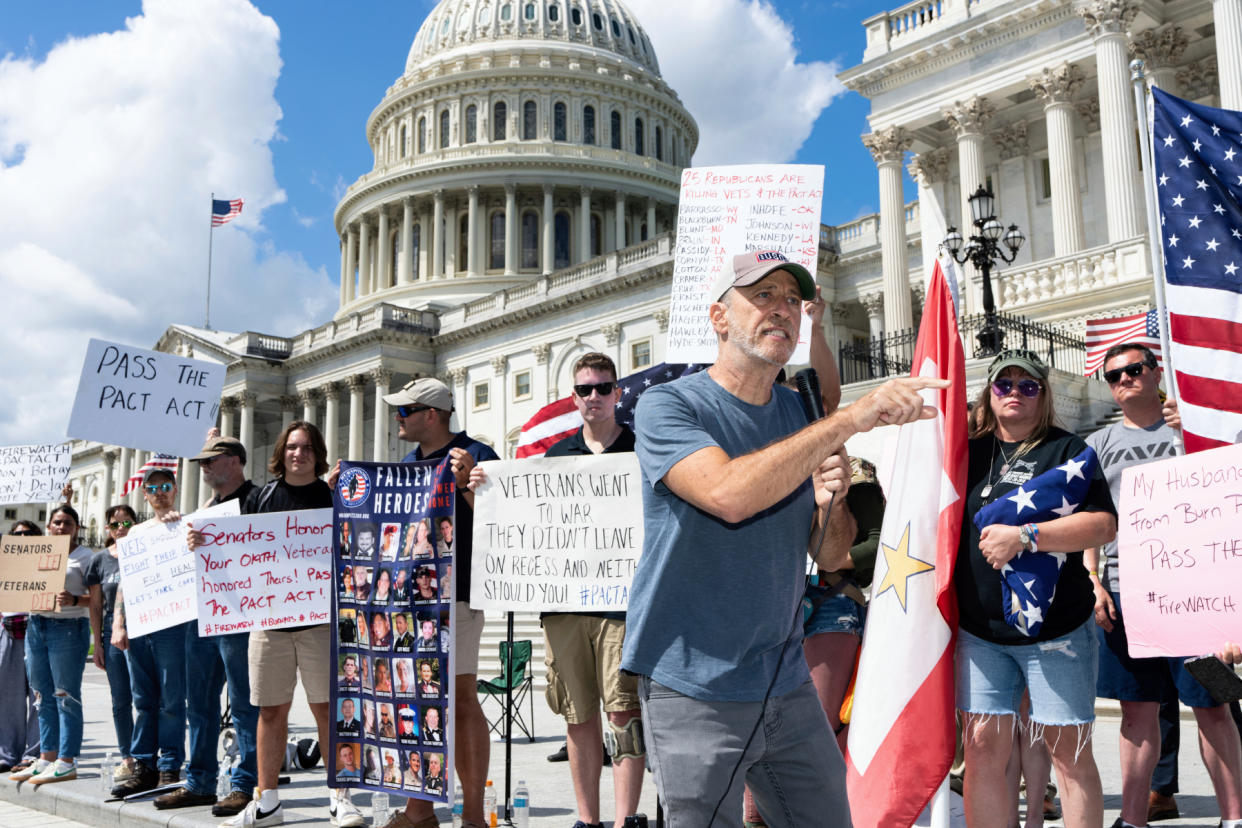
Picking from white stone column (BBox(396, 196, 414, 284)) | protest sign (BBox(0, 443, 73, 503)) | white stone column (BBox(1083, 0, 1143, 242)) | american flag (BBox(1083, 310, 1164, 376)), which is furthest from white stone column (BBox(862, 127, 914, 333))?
white stone column (BBox(396, 196, 414, 284))

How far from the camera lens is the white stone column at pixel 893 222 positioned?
30.2 meters

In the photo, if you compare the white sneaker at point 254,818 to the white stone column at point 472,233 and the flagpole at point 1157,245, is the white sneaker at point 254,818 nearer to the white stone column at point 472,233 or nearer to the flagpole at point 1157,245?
the flagpole at point 1157,245

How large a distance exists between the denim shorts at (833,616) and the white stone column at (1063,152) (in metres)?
22.1

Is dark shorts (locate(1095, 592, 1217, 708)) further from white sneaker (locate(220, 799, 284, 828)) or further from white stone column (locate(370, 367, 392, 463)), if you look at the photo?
white stone column (locate(370, 367, 392, 463))

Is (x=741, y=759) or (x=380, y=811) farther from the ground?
(x=741, y=759)

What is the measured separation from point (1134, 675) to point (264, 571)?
4869 mm

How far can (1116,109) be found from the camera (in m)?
25.1

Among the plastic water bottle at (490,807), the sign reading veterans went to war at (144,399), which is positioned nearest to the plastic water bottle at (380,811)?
the plastic water bottle at (490,807)

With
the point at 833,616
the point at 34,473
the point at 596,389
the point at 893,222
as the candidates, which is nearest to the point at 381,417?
the point at 893,222

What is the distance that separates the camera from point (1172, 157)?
541 cm

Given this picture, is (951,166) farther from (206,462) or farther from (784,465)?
(784,465)

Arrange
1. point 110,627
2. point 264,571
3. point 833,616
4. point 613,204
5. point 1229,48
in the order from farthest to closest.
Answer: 1. point 613,204
2. point 1229,48
3. point 110,627
4. point 264,571
5. point 833,616

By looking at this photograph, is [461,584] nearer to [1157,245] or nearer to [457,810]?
[457,810]

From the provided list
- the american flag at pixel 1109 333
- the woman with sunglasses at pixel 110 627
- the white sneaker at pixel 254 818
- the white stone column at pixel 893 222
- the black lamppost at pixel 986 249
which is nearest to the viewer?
the white sneaker at pixel 254 818
